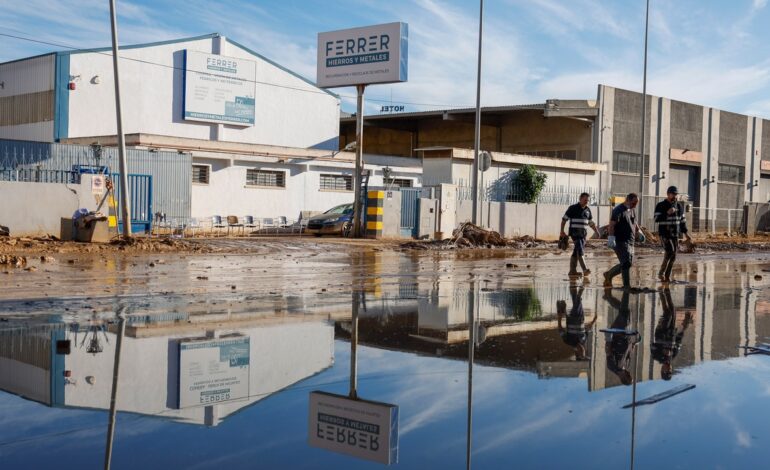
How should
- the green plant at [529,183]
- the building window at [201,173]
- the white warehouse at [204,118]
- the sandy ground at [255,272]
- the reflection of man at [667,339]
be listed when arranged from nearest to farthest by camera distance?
1. the reflection of man at [667,339]
2. the sandy ground at [255,272]
3. the building window at [201,173]
4. the white warehouse at [204,118]
5. the green plant at [529,183]

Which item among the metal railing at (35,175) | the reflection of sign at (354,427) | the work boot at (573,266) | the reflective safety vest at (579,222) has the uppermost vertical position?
the metal railing at (35,175)

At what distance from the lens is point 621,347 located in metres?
8.91

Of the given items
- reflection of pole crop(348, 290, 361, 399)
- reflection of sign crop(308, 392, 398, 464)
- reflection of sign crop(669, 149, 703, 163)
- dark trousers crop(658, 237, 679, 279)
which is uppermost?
reflection of sign crop(669, 149, 703, 163)

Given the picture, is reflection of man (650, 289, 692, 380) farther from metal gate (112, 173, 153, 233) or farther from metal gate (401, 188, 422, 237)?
metal gate (401, 188, 422, 237)

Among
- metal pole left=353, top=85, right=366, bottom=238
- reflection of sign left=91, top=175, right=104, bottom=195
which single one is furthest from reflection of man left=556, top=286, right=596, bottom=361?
metal pole left=353, top=85, right=366, bottom=238

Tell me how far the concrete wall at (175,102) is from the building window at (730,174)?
27406mm

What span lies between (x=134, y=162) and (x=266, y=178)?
7.75 m

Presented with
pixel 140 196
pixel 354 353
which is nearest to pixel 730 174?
pixel 140 196

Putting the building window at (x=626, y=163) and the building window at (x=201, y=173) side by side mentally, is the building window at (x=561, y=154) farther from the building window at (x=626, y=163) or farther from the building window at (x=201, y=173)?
the building window at (x=201, y=173)

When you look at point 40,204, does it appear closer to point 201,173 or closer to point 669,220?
point 201,173

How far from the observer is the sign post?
32312 mm

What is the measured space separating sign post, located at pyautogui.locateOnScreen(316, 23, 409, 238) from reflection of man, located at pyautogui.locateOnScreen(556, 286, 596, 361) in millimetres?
18685

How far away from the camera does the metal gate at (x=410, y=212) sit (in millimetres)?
33844

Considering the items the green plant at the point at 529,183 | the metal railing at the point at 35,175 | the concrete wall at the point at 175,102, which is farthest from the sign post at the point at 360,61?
the green plant at the point at 529,183
